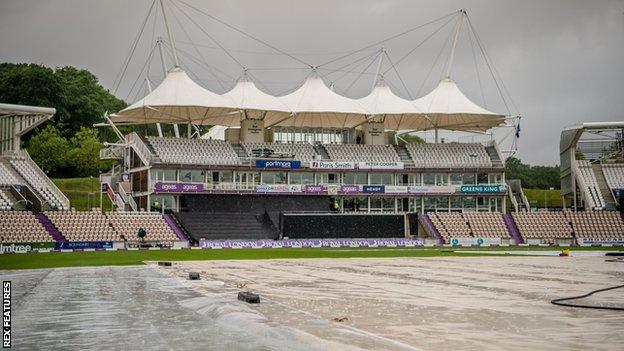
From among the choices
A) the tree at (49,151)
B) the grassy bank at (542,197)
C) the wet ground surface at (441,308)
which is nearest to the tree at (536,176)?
the grassy bank at (542,197)

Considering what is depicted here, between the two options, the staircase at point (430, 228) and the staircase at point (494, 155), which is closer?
the staircase at point (430, 228)

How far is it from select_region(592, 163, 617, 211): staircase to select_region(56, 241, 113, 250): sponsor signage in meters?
60.1

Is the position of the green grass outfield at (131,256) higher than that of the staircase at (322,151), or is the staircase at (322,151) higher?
the staircase at (322,151)

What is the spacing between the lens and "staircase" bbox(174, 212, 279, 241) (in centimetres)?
7950

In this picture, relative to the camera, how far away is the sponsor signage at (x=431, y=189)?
93188 mm

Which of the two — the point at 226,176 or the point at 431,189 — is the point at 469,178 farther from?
the point at 226,176

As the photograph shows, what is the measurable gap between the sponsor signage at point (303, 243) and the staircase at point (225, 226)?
2.56m

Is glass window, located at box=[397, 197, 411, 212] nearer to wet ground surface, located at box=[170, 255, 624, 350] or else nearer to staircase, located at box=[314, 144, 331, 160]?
staircase, located at box=[314, 144, 331, 160]

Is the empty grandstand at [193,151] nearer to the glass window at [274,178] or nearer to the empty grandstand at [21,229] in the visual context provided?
the glass window at [274,178]

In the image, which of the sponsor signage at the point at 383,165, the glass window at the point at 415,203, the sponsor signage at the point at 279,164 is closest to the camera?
the sponsor signage at the point at 279,164

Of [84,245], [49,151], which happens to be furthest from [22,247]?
[49,151]

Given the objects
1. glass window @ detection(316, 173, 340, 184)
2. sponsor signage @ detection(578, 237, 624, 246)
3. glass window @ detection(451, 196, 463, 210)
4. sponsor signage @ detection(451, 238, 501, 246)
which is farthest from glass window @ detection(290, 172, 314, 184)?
sponsor signage @ detection(578, 237, 624, 246)

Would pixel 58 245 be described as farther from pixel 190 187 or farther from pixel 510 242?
pixel 510 242

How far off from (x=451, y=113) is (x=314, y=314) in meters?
81.3
